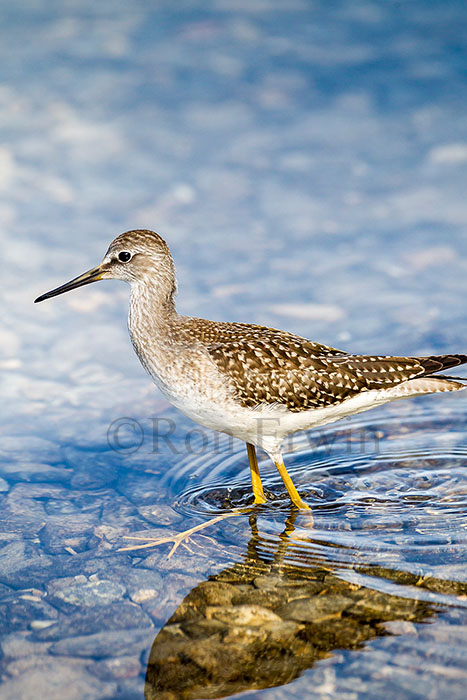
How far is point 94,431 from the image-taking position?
347 inches

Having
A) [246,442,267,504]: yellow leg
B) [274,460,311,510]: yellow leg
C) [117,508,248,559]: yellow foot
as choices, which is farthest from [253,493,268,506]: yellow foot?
[117,508,248,559]: yellow foot

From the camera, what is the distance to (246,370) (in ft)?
22.5

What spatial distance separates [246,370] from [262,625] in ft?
7.70

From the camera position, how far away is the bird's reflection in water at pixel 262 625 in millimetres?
4875

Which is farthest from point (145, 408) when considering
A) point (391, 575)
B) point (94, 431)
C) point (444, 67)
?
point (444, 67)

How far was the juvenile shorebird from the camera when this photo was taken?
22.2 feet

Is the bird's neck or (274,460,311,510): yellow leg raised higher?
the bird's neck

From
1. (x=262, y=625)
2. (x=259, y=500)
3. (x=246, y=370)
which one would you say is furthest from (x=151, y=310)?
(x=262, y=625)

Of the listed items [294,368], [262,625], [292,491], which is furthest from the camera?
[292,491]

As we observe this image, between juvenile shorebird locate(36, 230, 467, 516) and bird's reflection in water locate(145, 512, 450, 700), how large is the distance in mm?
1309

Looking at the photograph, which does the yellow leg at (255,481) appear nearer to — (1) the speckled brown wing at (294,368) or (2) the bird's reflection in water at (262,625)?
(1) the speckled brown wing at (294,368)

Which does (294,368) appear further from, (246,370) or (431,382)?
(431,382)

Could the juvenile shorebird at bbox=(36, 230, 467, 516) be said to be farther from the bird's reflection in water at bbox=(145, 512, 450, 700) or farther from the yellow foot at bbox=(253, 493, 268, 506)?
the bird's reflection in water at bbox=(145, 512, 450, 700)

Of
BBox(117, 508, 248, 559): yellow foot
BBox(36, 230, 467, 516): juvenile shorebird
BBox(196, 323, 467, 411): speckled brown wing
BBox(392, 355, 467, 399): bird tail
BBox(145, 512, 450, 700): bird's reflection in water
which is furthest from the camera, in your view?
BBox(392, 355, 467, 399): bird tail
